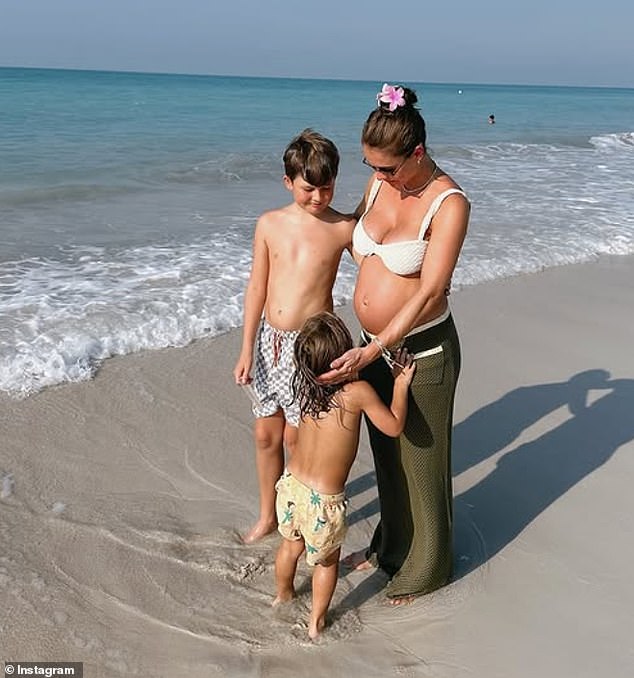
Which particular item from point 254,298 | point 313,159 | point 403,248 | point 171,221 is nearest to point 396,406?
point 403,248

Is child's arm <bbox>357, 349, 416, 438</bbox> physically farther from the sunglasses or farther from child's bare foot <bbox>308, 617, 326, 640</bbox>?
child's bare foot <bbox>308, 617, 326, 640</bbox>

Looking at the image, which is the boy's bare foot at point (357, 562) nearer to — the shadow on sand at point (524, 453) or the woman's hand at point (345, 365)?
the shadow on sand at point (524, 453)

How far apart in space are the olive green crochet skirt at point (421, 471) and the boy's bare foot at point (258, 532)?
1.77ft

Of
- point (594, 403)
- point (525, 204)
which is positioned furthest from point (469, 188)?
point (594, 403)

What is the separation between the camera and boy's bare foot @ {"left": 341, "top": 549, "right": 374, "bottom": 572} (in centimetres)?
342

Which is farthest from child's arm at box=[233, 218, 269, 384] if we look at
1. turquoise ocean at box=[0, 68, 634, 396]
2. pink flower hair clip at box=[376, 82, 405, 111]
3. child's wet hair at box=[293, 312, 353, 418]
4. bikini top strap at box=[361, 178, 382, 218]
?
turquoise ocean at box=[0, 68, 634, 396]

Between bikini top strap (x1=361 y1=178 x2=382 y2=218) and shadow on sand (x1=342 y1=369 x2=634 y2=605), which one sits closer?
bikini top strap (x1=361 y1=178 x2=382 y2=218)

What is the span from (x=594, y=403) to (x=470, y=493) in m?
1.48

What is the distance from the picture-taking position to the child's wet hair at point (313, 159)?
2920 mm

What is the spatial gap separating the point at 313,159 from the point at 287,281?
554mm

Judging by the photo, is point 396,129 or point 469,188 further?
point 469,188

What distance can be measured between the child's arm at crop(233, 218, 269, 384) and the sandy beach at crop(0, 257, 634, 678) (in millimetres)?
806

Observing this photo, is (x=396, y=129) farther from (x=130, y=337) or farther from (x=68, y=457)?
(x=130, y=337)

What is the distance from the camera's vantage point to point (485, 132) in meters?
25.5
